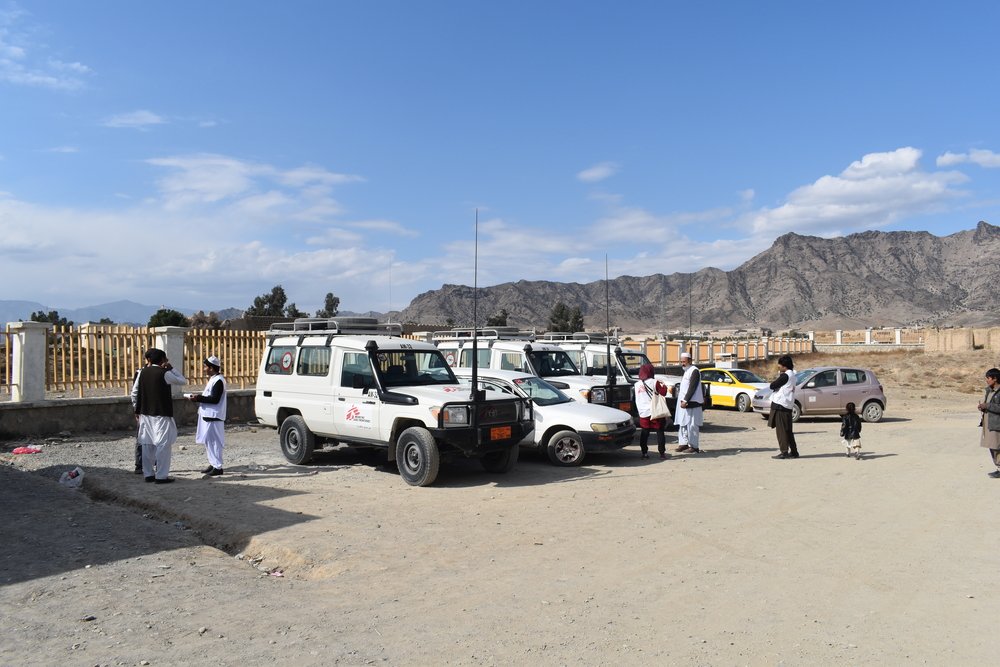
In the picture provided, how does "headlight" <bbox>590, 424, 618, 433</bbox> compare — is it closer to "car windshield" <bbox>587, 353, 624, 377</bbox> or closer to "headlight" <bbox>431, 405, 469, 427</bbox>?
"headlight" <bbox>431, 405, 469, 427</bbox>

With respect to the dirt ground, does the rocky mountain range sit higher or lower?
higher

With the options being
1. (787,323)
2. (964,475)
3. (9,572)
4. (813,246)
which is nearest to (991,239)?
(813,246)

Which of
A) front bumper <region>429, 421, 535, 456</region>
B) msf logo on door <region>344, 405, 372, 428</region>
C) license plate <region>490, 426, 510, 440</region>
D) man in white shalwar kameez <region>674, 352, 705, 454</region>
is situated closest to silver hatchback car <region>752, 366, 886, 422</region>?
man in white shalwar kameez <region>674, 352, 705, 454</region>

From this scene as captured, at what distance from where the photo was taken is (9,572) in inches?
243

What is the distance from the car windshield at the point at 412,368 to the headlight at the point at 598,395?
11.3ft

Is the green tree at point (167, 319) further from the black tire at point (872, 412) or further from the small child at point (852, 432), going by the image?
the small child at point (852, 432)

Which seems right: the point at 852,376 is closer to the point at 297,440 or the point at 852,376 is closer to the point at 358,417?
the point at 358,417

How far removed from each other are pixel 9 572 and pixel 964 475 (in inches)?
472

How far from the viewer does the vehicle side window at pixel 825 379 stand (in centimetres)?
1997

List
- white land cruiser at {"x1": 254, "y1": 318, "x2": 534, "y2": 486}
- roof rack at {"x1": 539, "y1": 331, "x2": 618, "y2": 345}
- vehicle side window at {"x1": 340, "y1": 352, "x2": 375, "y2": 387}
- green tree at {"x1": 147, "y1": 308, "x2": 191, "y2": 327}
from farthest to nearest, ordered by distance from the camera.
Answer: green tree at {"x1": 147, "y1": 308, "x2": 191, "y2": 327} → roof rack at {"x1": 539, "y1": 331, "x2": 618, "y2": 345} → vehicle side window at {"x1": 340, "y1": 352, "x2": 375, "y2": 387} → white land cruiser at {"x1": 254, "y1": 318, "x2": 534, "y2": 486}

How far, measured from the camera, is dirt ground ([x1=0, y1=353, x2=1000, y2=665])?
190 inches

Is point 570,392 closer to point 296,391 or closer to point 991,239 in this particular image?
point 296,391

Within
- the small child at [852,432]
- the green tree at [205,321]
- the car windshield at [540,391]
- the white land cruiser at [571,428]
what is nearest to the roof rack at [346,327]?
the white land cruiser at [571,428]

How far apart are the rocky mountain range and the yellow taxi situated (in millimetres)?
88557
